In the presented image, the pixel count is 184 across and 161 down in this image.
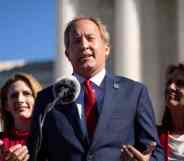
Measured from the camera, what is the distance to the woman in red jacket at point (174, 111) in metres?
9.05

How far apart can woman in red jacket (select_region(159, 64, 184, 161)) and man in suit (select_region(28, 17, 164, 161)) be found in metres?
2.89

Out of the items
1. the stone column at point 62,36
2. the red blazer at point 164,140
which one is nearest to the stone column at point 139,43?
the stone column at point 62,36

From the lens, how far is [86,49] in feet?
20.4

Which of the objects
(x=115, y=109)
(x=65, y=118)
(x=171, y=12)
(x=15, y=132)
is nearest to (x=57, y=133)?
(x=65, y=118)

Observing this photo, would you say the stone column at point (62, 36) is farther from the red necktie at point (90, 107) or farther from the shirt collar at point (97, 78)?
the red necktie at point (90, 107)

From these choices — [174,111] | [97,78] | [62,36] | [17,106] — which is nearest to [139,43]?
[62,36]

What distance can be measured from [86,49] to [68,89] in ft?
1.73

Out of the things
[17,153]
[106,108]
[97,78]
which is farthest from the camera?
[97,78]

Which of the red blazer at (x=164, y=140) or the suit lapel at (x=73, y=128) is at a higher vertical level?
the suit lapel at (x=73, y=128)

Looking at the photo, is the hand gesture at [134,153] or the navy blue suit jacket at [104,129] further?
the navy blue suit jacket at [104,129]

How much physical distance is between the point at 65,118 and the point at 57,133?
0.17m

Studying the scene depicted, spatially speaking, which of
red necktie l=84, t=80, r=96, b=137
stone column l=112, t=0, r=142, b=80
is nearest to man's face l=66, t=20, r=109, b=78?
red necktie l=84, t=80, r=96, b=137

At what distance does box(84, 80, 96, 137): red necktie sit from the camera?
6.06 m

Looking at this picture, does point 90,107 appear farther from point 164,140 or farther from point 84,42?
point 164,140
